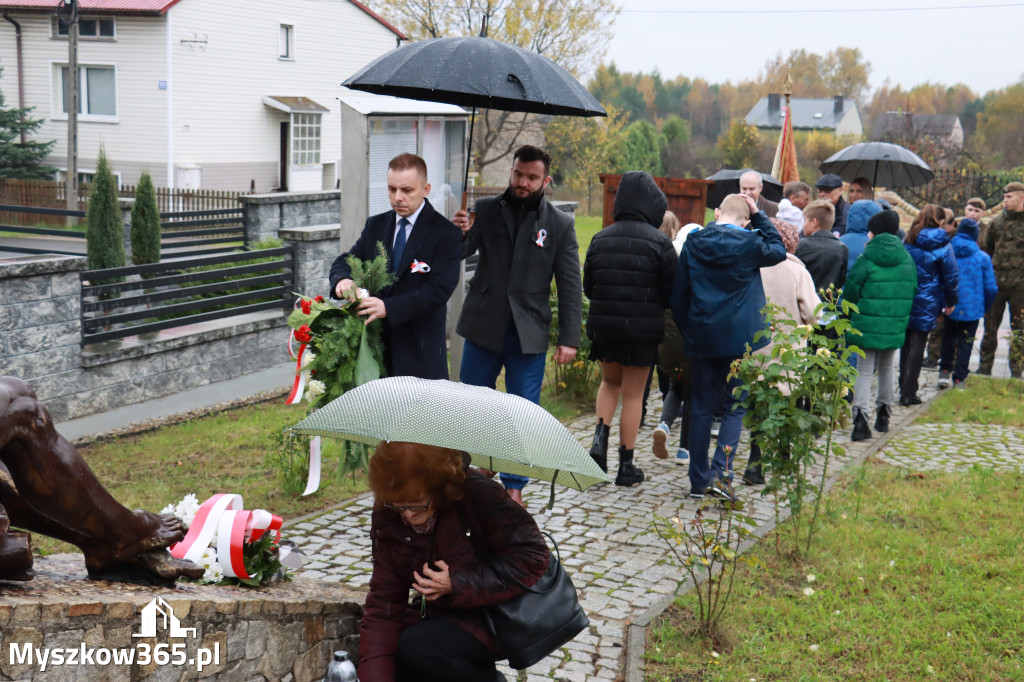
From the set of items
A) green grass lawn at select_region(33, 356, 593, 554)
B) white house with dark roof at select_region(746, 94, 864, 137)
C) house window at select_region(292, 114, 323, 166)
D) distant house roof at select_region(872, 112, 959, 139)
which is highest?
white house with dark roof at select_region(746, 94, 864, 137)

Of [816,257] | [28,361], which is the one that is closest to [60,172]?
[28,361]

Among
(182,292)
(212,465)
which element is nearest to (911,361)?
(212,465)

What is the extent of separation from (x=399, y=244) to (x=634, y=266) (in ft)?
5.82

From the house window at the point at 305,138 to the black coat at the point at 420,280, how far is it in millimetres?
31941

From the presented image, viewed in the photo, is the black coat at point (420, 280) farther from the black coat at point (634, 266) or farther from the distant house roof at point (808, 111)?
the distant house roof at point (808, 111)

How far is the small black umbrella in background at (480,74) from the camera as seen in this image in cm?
551

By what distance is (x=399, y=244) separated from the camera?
221 inches

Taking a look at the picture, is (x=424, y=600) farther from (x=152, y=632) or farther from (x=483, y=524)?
(x=152, y=632)

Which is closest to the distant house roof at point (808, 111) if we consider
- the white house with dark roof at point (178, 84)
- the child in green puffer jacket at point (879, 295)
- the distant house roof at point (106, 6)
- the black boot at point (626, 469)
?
the white house with dark roof at point (178, 84)

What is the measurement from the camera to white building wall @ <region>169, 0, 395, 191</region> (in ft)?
104

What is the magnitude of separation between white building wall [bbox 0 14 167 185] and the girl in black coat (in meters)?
27.6

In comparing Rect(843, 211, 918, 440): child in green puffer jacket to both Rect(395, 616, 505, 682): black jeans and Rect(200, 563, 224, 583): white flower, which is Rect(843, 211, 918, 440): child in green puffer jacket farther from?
Rect(200, 563, 224, 583): white flower

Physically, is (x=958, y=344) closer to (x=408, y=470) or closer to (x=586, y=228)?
(x=408, y=470)

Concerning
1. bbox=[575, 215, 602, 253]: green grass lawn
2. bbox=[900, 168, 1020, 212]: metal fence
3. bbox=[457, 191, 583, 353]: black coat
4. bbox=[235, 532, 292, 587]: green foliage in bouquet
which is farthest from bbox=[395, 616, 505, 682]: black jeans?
bbox=[900, 168, 1020, 212]: metal fence
